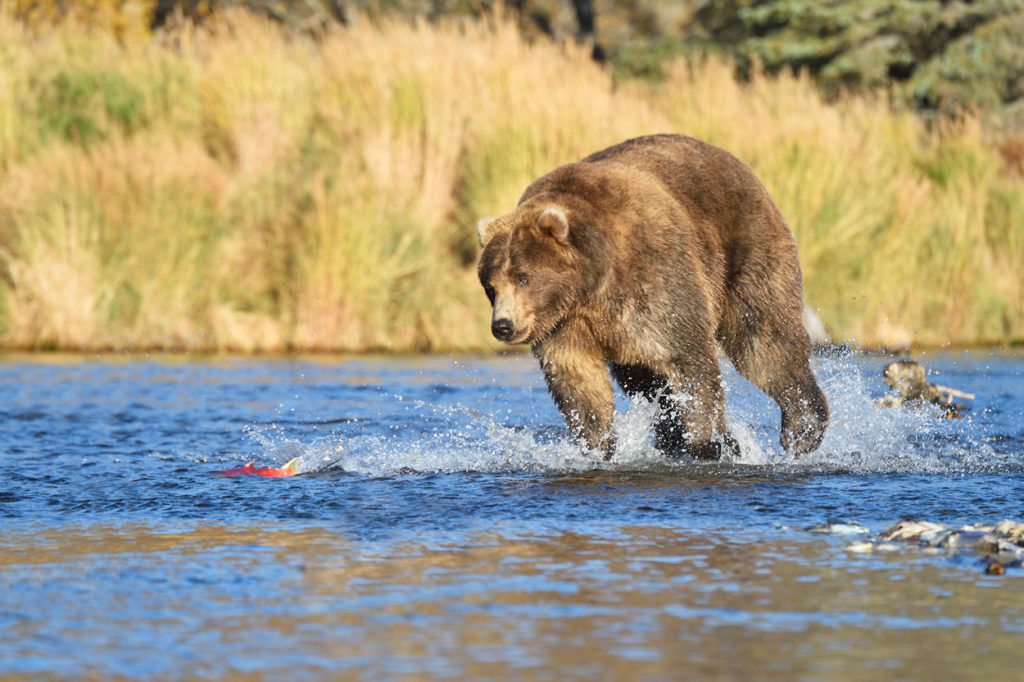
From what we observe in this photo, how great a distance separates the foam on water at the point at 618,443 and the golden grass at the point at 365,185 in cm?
469

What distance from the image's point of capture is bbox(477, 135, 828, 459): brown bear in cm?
752

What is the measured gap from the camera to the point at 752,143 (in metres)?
16.7

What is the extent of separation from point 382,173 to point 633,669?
39.6ft

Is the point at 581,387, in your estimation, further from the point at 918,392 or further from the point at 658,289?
the point at 918,392

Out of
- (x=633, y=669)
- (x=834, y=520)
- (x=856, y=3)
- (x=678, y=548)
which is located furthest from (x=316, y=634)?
(x=856, y=3)

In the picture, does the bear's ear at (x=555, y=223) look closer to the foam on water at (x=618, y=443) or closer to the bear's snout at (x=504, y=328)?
the bear's snout at (x=504, y=328)

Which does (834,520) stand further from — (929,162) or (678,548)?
(929,162)

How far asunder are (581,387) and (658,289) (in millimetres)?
614

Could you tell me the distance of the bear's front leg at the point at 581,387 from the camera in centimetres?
777

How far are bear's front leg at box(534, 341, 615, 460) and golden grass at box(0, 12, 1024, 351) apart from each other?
24.4 ft

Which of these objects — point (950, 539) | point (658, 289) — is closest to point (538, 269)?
point (658, 289)

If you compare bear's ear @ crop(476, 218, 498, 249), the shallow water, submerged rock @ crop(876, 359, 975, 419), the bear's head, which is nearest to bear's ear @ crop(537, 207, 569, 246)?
the bear's head

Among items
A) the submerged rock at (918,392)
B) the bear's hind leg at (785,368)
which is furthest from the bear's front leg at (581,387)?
the submerged rock at (918,392)

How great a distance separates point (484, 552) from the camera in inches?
225
